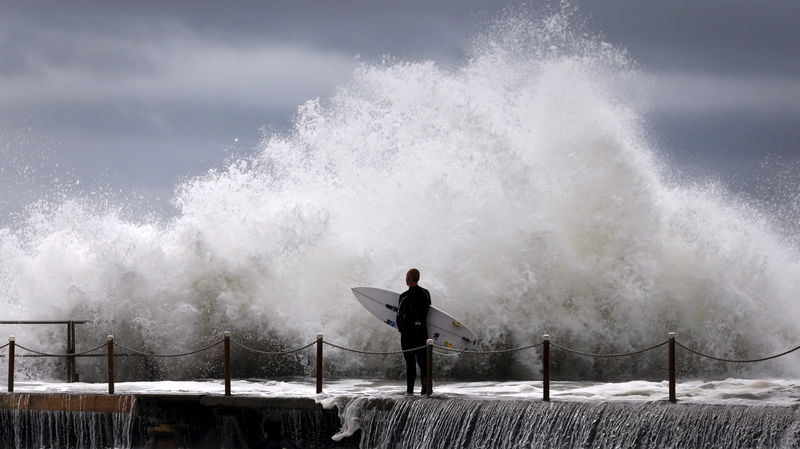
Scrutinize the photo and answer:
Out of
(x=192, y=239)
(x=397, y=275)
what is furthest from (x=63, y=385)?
(x=397, y=275)

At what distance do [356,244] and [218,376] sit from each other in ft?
11.5

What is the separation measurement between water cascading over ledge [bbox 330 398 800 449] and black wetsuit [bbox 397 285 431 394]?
0.73 metres

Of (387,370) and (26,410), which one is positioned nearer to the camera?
(26,410)

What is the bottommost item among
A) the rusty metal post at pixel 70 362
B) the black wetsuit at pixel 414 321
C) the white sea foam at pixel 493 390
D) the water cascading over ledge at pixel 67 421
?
the water cascading over ledge at pixel 67 421

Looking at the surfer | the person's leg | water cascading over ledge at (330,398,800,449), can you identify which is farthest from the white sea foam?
the surfer

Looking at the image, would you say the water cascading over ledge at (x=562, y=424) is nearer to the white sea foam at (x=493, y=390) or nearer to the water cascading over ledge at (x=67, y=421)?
the white sea foam at (x=493, y=390)

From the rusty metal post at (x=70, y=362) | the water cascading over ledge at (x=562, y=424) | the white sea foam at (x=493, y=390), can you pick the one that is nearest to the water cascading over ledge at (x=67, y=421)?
the white sea foam at (x=493, y=390)

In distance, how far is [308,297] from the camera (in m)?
19.3

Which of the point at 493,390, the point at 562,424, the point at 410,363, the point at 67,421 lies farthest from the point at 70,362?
the point at 562,424

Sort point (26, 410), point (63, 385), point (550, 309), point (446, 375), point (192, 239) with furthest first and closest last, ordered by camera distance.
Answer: point (192, 239) < point (550, 309) < point (446, 375) < point (63, 385) < point (26, 410)

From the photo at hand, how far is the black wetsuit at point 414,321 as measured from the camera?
1329 centimetres

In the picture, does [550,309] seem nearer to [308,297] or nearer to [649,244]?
[649,244]

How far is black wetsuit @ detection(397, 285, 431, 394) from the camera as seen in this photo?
523 inches

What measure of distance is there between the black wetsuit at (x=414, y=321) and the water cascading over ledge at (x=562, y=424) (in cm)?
73
